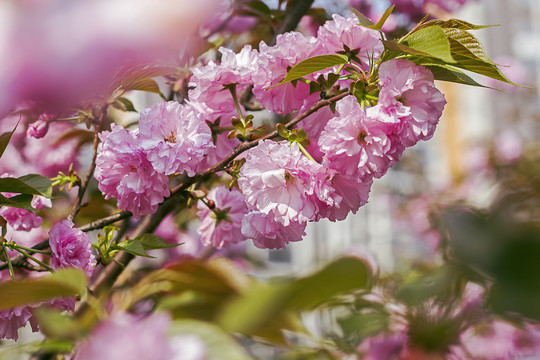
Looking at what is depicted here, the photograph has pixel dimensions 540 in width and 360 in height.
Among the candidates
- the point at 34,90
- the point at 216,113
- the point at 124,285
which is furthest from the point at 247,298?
the point at 124,285

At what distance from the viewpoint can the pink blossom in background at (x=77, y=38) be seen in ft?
0.79

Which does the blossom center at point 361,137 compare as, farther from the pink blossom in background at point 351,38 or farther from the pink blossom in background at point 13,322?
the pink blossom in background at point 13,322

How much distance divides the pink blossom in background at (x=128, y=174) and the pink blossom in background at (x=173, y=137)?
0.04 feet

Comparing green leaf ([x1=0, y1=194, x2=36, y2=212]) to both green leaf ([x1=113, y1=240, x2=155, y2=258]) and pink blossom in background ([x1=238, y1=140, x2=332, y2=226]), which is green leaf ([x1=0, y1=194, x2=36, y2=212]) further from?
pink blossom in background ([x1=238, y1=140, x2=332, y2=226])

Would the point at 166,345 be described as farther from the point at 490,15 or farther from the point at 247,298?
the point at 490,15

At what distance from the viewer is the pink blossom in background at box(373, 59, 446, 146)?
0.48 m

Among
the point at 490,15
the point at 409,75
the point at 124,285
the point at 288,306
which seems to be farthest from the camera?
the point at 490,15

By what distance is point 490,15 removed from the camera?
25.6 ft

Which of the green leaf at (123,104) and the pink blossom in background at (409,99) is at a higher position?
the pink blossom in background at (409,99)

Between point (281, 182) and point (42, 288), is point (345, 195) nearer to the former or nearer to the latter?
point (281, 182)

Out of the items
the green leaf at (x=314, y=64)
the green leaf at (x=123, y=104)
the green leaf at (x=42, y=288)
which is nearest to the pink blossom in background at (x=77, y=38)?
the green leaf at (x=42, y=288)

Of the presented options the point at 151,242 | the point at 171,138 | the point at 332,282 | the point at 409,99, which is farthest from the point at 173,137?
the point at 332,282

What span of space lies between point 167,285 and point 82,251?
0.20 metres

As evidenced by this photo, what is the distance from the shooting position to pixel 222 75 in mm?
569
